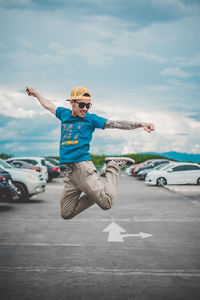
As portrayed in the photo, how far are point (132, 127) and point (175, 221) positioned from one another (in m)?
5.33

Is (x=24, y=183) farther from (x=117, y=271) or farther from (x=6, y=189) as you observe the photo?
(x=117, y=271)

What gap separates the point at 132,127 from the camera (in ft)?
14.8

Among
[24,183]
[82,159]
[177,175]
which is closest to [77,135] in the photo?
[82,159]

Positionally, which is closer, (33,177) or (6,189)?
(6,189)

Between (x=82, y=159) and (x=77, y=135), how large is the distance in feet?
1.03

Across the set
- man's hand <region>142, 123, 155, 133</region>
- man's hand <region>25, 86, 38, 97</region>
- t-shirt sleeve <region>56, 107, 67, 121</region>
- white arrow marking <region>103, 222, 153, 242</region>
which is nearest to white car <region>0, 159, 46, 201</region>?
white arrow marking <region>103, 222, 153, 242</region>

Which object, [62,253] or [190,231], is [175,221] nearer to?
[190,231]

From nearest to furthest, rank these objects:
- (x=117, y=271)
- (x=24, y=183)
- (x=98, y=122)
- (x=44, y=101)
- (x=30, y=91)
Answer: (x=98, y=122) → (x=117, y=271) → (x=44, y=101) → (x=30, y=91) → (x=24, y=183)

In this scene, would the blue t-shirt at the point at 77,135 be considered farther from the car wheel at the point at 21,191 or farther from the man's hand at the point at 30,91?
the car wheel at the point at 21,191

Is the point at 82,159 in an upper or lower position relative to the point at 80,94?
lower

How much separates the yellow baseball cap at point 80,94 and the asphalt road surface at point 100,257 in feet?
7.67

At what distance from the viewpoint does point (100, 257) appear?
551 cm

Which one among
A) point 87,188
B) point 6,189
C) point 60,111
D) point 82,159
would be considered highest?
point 60,111

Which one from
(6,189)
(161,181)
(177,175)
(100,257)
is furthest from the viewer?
(177,175)
